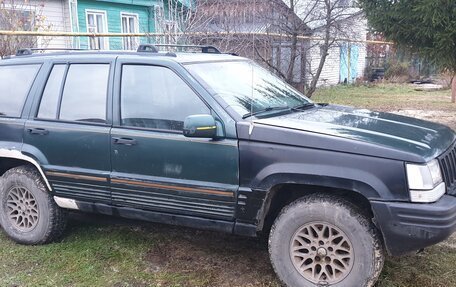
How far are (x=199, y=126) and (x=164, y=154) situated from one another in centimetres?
49

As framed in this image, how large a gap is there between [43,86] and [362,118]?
2.86 meters

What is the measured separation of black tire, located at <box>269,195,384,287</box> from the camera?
328 cm

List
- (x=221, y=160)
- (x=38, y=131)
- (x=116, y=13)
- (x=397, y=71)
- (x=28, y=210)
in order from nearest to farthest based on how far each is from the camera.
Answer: (x=221, y=160), (x=38, y=131), (x=28, y=210), (x=116, y=13), (x=397, y=71)

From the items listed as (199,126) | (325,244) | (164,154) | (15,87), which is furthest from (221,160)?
(15,87)

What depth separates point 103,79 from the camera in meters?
4.11

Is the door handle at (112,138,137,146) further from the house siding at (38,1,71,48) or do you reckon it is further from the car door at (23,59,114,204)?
the house siding at (38,1,71,48)

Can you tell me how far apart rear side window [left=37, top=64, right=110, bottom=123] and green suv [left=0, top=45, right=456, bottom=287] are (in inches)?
0.5

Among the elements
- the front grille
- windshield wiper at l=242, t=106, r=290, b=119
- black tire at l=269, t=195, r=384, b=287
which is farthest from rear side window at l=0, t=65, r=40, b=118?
the front grille

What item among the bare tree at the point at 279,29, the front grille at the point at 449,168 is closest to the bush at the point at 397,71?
the bare tree at the point at 279,29

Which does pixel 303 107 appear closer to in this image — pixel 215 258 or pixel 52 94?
pixel 215 258

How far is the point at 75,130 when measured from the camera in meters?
4.12

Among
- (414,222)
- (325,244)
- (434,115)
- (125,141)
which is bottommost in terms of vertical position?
(434,115)

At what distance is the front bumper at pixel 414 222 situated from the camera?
306 centimetres

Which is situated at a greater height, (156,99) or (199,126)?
(156,99)
